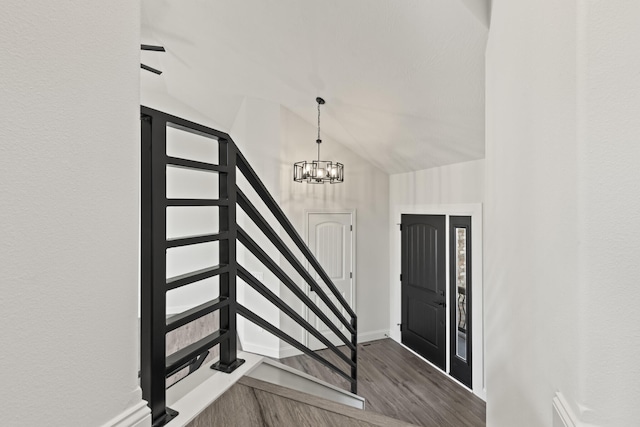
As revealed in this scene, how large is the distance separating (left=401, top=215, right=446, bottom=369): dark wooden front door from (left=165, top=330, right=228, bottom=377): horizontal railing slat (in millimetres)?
3522

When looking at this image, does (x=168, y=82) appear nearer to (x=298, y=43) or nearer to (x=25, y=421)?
(x=298, y=43)

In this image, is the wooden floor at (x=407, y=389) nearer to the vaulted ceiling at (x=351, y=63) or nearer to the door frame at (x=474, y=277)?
the door frame at (x=474, y=277)

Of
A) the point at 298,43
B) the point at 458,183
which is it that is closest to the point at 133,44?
the point at 298,43

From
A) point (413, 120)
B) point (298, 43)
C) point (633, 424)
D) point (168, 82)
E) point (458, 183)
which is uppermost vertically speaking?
point (168, 82)

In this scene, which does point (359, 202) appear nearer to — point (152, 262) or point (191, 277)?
point (191, 277)

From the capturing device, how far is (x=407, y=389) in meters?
3.77

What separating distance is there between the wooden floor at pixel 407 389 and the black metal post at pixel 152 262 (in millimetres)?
2857

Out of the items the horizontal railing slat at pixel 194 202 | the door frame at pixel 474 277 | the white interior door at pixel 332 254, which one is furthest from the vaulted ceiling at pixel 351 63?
the horizontal railing slat at pixel 194 202

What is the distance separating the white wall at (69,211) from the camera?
561 mm

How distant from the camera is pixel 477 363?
3.62 metres

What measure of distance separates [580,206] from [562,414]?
46 cm

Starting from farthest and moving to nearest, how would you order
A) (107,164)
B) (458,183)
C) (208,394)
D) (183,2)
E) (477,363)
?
(458,183) < (477,363) < (183,2) < (208,394) < (107,164)

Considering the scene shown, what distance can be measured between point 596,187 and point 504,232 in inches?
30.1

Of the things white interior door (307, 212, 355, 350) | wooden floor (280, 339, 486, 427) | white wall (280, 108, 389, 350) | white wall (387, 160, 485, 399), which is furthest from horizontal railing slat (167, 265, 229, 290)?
white interior door (307, 212, 355, 350)
